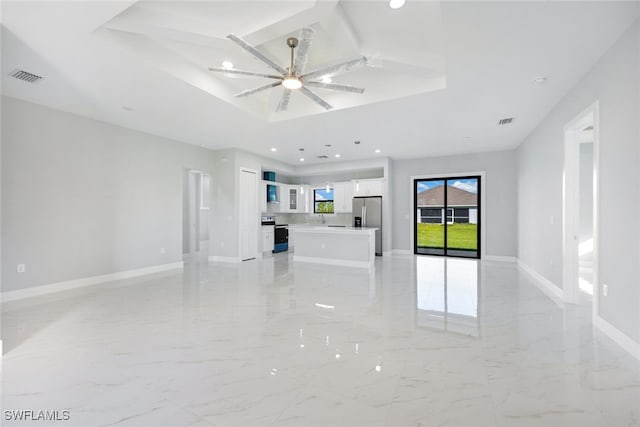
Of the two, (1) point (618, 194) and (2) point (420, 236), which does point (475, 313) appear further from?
(2) point (420, 236)

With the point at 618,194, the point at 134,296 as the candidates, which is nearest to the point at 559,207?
the point at 618,194

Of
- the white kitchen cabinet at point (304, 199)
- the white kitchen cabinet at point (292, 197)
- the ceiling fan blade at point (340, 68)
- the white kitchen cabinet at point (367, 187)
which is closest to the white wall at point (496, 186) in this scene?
the white kitchen cabinet at point (367, 187)

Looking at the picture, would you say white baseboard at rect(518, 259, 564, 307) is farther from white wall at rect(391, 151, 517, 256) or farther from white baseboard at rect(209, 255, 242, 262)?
white baseboard at rect(209, 255, 242, 262)

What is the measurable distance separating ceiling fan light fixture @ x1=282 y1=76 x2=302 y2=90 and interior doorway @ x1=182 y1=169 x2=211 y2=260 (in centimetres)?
640

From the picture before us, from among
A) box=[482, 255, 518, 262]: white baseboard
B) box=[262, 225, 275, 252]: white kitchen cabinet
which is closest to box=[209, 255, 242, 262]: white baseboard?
box=[262, 225, 275, 252]: white kitchen cabinet

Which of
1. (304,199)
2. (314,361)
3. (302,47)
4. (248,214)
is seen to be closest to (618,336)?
(314,361)

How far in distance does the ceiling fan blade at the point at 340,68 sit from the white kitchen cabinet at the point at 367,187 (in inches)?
218

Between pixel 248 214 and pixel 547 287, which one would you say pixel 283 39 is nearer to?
pixel 248 214

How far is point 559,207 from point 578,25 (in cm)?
265

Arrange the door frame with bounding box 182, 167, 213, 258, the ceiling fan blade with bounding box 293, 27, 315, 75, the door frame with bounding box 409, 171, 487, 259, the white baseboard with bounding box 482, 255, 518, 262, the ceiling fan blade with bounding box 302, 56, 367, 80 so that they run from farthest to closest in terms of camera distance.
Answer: the door frame with bounding box 182, 167, 213, 258 → the door frame with bounding box 409, 171, 487, 259 → the white baseboard with bounding box 482, 255, 518, 262 → the ceiling fan blade with bounding box 302, 56, 367, 80 → the ceiling fan blade with bounding box 293, 27, 315, 75

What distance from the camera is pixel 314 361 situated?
2.31 metres

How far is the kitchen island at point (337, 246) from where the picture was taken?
21.1ft

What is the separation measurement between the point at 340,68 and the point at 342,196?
6139 millimetres

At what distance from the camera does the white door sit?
7.32 m
